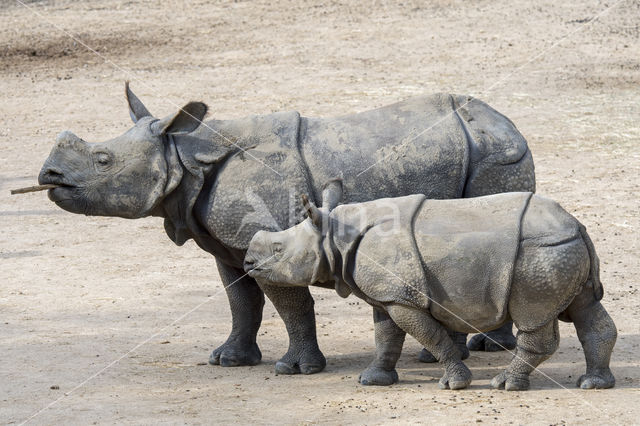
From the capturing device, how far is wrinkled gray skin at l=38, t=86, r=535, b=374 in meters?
9.30

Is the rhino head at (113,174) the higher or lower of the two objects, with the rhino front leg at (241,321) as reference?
higher

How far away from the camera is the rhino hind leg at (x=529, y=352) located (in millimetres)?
8703

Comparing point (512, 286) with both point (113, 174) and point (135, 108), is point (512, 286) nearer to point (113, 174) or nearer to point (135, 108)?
point (113, 174)

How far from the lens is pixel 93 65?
72.8 feet

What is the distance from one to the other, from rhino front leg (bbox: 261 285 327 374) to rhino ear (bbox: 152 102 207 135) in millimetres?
1459

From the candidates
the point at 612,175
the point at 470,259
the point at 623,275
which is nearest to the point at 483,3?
the point at 612,175

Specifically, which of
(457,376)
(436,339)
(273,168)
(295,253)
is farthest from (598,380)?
(273,168)

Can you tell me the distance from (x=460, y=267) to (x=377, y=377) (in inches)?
44.4

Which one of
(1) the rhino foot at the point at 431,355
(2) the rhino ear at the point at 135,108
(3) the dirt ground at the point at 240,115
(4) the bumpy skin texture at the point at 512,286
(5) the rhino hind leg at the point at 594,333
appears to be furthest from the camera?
(1) the rhino foot at the point at 431,355

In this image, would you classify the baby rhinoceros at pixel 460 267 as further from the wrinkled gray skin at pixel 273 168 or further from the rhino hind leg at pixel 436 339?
the wrinkled gray skin at pixel 273 168

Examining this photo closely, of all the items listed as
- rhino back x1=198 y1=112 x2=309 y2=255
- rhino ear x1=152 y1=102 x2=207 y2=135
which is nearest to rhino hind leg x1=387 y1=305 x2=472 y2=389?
rhino back x1=198 y1=112 x2=309 y2=255

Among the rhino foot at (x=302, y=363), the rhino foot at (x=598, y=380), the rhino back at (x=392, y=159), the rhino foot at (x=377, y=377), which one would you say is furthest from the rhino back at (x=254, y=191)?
the rhino foot at (x=598, y=380)

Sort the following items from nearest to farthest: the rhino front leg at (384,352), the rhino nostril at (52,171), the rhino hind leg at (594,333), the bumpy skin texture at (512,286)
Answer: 1. the bumpy skin texture at (512,286)
2. the rhino hind leg at (594,333)
3. the rhino front leg at (384,352)
4. the rhino nostril at (52,171)

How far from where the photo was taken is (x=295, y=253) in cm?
888
